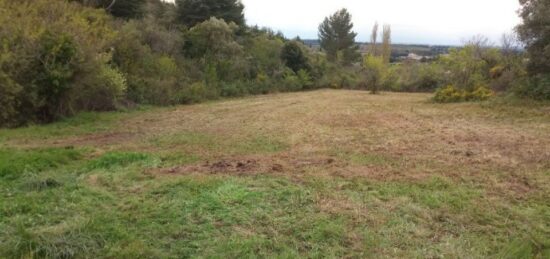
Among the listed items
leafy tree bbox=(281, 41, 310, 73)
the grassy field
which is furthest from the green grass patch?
leafy tree bbox=(281, 41, 310, 73)

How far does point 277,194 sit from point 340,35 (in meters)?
33.3

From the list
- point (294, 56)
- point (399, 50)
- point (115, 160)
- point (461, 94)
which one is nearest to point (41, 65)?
point (115, 160)

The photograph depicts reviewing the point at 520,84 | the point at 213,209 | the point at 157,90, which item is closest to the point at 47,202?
the point at 213,209

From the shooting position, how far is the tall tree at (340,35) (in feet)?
119

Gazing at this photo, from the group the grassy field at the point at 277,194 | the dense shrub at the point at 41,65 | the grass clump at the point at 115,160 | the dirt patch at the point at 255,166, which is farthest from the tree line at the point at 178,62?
the dirt patch at the point at 255,166

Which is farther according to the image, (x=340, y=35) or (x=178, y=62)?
(x=340, y=35)

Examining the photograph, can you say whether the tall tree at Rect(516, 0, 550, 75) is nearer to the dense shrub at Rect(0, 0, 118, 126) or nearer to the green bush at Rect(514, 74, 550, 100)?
the green bush at Rect(514, 74, 550, 100)

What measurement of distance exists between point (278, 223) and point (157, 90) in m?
12.7

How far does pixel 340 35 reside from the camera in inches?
1431

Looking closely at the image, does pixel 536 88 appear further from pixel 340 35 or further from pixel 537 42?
pixel 340 35

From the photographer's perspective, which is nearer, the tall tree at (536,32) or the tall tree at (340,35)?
the tall tree at (536,32)

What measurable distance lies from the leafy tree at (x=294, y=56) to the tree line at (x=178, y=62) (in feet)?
0.21

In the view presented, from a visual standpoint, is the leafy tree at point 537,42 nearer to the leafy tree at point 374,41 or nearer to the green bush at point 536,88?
the green bush at point 536,88

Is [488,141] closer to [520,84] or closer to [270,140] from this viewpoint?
Answer: [270,140]
